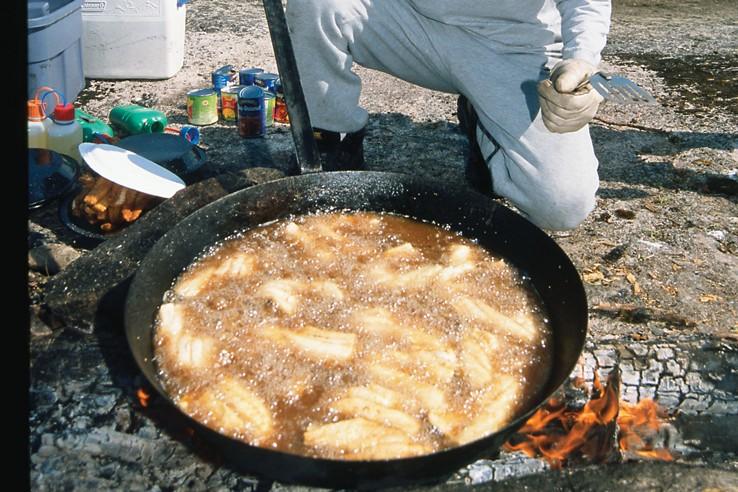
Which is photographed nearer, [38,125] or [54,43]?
[38,125]

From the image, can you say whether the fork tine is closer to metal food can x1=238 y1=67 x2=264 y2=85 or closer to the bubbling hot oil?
the bubbling hot oil

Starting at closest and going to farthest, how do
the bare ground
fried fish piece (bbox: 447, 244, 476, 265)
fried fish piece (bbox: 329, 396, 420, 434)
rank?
1. fried fish piece (bbox: 329, 396, 420, 434)
2. fried fish piece (bbox: 447, 244, 476, 265)
3. the bare ground

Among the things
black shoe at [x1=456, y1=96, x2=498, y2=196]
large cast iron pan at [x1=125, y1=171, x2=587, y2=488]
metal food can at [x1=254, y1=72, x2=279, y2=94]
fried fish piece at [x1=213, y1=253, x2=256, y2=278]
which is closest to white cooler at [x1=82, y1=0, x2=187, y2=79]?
metal food can at [x1=254, y1=72, x2=279, y2=94]

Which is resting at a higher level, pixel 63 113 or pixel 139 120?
pixel 63 113

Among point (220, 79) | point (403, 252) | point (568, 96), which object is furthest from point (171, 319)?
point (220, 79)

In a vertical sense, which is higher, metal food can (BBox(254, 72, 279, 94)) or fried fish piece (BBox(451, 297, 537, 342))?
fried fish piece (BBox(451, 297, 537, 342))

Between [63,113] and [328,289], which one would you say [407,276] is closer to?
[328,289]
